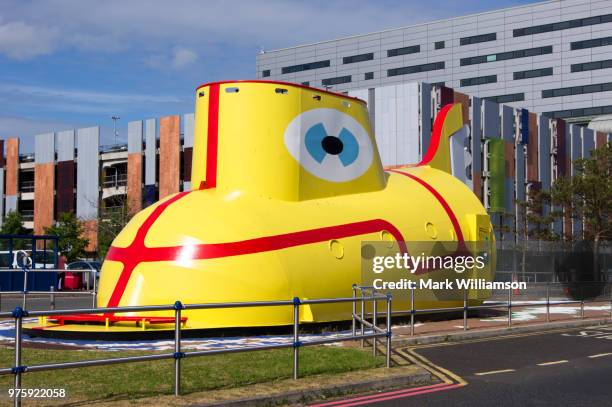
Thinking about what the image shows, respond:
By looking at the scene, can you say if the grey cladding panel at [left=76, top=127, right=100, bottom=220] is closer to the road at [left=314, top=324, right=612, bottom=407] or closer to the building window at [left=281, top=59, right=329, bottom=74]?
the building window at [left=281, top=59, right=329, bottom=74]

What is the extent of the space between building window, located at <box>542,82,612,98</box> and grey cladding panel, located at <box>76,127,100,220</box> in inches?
1892

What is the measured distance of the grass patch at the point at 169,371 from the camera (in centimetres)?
962

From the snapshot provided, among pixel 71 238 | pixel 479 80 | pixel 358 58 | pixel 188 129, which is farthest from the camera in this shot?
pixel 358 58

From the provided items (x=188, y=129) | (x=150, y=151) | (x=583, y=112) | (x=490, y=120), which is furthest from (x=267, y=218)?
(x=583, y=112)

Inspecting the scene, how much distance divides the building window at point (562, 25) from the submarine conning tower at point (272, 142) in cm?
6954

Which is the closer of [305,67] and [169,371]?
[169,371]

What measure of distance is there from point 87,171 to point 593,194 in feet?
116

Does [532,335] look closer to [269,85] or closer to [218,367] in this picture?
[269,85]

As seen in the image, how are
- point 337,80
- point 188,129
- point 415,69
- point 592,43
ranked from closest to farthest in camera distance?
point 188,129, point 592,43, point 415,69, point 337,80

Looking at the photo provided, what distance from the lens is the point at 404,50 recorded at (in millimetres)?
91062

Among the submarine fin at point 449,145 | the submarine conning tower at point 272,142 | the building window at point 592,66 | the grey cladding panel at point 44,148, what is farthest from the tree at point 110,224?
the building window at point 592,66

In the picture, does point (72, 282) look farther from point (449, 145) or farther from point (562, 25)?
point (562, 25)

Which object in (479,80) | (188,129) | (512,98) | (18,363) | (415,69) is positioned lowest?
(18,363)

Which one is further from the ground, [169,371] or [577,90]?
[577,90]
